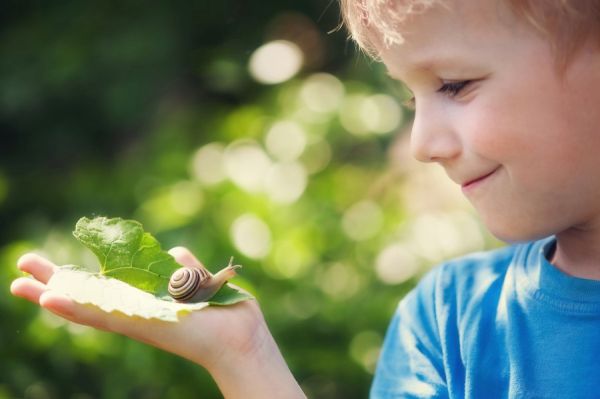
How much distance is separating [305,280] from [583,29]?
5.25 ft

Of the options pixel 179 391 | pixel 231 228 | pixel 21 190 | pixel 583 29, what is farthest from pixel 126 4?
pixel 583 29

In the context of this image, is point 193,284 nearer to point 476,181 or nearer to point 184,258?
point 184,258

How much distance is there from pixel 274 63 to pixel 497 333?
2.51 meters

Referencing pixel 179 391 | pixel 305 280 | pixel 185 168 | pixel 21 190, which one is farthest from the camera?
pixel 21 190

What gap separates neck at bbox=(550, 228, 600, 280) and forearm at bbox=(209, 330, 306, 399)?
40 cm

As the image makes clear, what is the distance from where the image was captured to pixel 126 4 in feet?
12.4

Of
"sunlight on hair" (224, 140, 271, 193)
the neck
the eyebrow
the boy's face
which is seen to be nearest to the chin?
the boy's face

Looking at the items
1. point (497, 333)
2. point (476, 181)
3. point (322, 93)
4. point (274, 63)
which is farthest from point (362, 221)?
point (476, 181)

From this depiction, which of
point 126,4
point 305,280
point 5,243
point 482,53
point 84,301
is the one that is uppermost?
point 482,53

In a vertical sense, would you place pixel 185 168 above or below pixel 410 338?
below

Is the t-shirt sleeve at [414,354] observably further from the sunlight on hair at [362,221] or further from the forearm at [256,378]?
the sunlight on hair at [362,221]

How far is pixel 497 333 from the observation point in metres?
1.38

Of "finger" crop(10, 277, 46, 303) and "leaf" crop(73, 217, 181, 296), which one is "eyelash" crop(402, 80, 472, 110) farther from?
"finger" crop(10, 277, 46, 303)

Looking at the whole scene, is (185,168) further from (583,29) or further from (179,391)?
(583,29)
